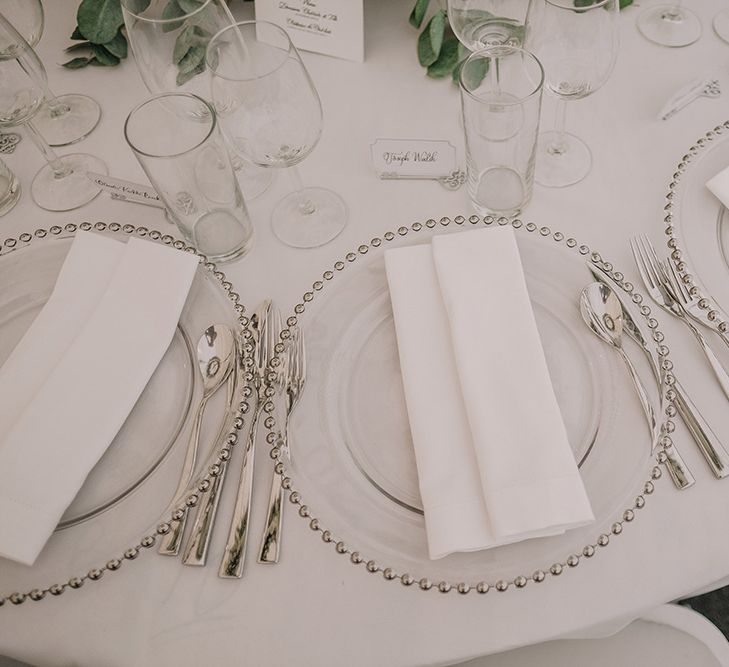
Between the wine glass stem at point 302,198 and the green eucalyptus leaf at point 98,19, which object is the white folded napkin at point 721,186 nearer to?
the wine glass stem at point 302,198

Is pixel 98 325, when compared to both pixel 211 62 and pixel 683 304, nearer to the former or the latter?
pixel 211 62

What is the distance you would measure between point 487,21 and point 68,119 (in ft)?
2.14

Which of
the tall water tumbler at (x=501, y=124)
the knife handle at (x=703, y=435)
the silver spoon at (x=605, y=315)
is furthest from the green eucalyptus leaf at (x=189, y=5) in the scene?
the knife handle at (x=703, y=435)

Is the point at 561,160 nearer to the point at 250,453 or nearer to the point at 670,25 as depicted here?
the point at 670,25

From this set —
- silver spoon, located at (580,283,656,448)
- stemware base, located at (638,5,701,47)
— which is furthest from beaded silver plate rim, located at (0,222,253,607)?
stemware base, located at (638,5,701,47)

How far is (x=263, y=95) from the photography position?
2.26 ft

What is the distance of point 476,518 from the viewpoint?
561 mm

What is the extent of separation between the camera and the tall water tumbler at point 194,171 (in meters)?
0.72

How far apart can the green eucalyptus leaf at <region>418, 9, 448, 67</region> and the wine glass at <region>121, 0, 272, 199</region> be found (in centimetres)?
28

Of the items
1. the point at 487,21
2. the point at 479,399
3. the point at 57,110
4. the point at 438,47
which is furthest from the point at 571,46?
the point at 57,110

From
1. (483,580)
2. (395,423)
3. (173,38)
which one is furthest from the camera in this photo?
(173,38)

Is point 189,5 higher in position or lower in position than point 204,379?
higher

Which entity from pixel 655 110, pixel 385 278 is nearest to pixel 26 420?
pixel 385 278


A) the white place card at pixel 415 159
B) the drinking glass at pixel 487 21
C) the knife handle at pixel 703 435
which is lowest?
the knife handle at pixel 703 435
